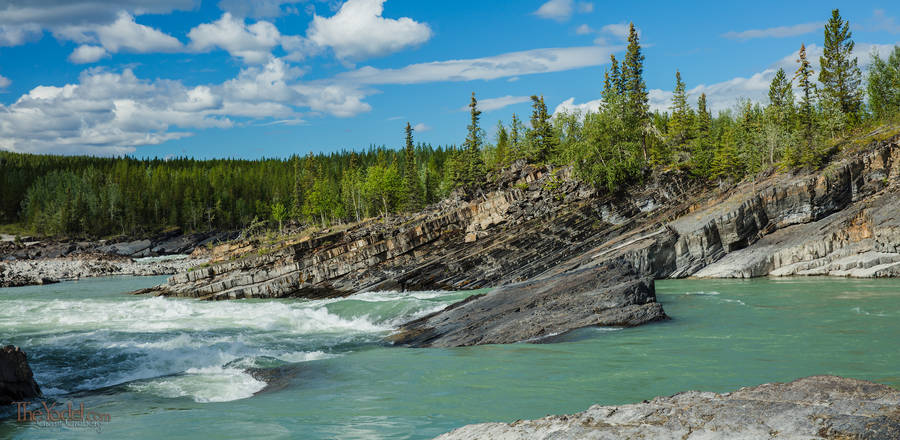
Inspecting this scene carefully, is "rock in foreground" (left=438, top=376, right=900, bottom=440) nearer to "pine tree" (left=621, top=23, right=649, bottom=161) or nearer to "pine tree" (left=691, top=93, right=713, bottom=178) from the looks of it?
"pine tree" (left=691, top=93, right=713, bottom=178)

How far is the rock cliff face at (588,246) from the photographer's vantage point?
22.0 m

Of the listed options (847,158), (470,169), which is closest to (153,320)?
(847,158)

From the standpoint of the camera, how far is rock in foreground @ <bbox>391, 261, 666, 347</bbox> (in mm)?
18234

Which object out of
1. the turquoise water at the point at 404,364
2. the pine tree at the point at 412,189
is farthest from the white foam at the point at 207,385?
the pine tree at the point at 412,189

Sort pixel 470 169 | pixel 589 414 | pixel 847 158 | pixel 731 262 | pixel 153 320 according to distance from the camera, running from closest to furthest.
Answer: pixel 589 414 → pixel 153 320 → pixel 731 262 → pixel 847 158 → pixel 470 169

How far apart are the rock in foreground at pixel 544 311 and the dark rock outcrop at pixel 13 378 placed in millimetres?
10664

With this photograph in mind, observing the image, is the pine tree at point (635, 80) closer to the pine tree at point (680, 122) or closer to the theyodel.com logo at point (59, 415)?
the pine tree at point (680, 122)

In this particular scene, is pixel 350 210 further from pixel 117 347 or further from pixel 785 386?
pixel 785 386

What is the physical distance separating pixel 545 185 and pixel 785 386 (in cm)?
4200

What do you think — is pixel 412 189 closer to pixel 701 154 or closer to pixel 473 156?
pixel 473 156

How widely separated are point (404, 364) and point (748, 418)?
1085 centimetres

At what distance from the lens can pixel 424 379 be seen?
1327cm

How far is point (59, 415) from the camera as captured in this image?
12.0 m

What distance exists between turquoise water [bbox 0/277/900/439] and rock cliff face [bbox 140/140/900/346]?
3.54 m
